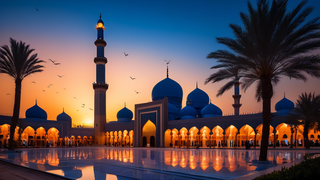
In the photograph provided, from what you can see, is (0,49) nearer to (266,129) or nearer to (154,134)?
(266,129)

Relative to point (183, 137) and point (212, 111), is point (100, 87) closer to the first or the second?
point (183, 137)

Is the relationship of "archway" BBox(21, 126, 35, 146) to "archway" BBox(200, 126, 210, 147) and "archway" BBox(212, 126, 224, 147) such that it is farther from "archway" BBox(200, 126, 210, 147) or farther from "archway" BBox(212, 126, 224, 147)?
"archway" BBox(212, 126, 224, 147)

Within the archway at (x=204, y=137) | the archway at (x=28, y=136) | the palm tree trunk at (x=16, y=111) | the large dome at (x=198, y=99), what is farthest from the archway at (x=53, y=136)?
the archway at (x=204, y=137)

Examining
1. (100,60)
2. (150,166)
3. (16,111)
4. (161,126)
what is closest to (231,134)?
(161,126)

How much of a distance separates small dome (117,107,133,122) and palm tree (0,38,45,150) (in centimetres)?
2538

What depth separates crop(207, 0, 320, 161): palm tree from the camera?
9.77 m

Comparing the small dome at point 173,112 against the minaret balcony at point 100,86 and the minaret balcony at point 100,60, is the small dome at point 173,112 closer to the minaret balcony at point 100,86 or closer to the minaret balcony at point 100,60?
the minaret balcony at point 100,86

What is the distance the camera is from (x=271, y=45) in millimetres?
10141

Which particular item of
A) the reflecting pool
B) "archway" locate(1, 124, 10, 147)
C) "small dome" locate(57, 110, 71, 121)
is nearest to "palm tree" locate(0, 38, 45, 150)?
the reflecting pool

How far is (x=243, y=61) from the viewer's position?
427 inches

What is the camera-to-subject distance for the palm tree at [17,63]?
17688mm

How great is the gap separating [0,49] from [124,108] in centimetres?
2758

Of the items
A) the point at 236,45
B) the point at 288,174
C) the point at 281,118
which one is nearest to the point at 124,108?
the point at 281,118

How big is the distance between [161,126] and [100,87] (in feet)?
39.6
